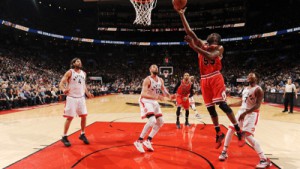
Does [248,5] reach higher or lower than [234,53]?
higher

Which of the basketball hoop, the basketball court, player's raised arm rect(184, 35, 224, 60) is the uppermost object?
the basketball hoop

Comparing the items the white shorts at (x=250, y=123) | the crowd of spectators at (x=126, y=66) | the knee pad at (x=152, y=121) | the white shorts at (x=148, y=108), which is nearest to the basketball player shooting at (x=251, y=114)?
the white shorts at (x=250, y=123)

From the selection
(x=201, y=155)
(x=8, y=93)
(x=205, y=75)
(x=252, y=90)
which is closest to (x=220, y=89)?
(x=205, y=75)

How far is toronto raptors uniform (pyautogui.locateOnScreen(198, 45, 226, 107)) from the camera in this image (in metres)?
3.97

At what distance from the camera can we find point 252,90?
4.24 meters

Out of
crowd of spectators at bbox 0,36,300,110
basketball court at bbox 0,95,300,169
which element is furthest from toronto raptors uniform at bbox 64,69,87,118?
crowd of spectators at bbox 0,36,300,110

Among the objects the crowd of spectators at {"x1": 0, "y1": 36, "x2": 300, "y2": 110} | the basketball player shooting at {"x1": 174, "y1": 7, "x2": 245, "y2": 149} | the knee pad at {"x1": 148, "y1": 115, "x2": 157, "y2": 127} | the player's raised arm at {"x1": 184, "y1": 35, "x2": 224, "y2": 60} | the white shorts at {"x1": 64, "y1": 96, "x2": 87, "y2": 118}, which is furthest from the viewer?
the crowd of spectators at {"x1": 0, "y1": 36, "x2": 300, "y2": 110}

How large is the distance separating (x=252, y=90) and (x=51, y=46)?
122 feet

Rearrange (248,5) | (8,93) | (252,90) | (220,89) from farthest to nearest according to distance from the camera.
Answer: (248,5) → (8,93) → (252,90) → (220,89)

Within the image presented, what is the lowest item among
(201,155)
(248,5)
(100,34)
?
(201,155)

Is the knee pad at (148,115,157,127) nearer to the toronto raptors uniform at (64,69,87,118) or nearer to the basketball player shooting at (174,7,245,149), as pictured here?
the basketball player shooting at (174,7,245,149)

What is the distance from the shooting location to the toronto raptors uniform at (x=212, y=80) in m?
3.97

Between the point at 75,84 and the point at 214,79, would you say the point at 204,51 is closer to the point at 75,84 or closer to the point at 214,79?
the point at 214,79

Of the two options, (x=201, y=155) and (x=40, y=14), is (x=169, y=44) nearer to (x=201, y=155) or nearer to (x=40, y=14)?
(x=40, y=14)
